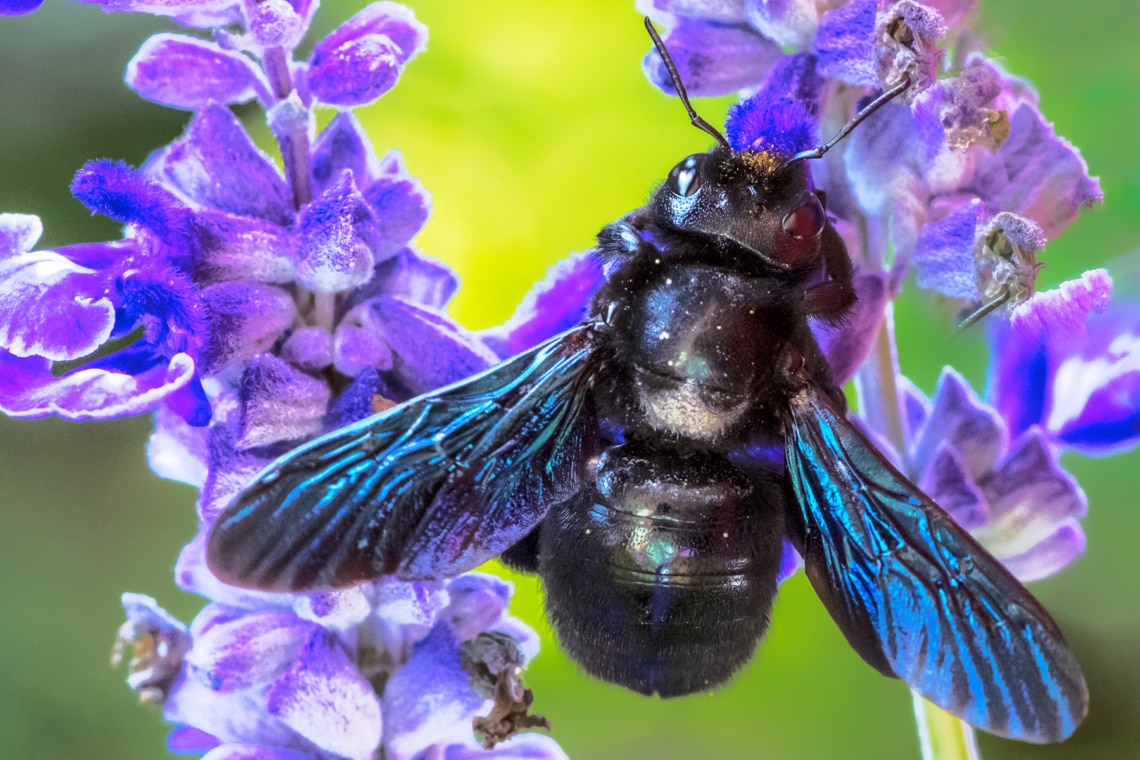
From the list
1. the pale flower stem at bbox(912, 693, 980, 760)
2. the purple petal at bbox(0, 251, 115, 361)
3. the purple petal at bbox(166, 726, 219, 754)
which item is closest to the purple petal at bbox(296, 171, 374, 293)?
the purple petal at bbox(0, 251, 115, 361)

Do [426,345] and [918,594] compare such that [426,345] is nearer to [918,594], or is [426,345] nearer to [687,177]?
[687,177]

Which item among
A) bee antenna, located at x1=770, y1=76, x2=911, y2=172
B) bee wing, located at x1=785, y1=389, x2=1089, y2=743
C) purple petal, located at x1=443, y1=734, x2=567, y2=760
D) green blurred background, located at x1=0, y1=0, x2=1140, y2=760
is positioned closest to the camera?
bee wing, located at x1=785, y1=389, x2=1089, y2=743

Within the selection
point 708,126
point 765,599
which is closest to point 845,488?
point 765,599

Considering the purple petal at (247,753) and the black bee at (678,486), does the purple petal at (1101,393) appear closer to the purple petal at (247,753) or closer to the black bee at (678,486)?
the black bee at (678,486)

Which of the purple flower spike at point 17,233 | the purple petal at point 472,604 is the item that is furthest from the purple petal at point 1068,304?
the purple flower spike at point 17,233

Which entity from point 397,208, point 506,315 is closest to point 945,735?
point 397,208

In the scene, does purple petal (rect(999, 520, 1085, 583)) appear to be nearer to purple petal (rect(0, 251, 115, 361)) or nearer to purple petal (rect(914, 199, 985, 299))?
purple petal (rect(914, 199, 985, 299))
